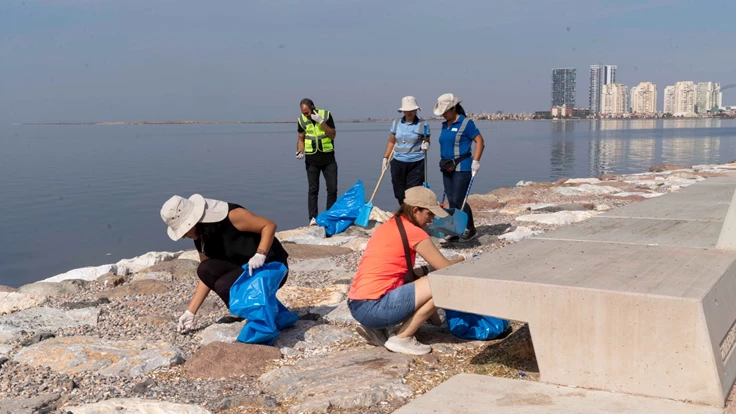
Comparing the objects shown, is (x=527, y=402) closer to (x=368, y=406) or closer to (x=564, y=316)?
(x=564, y=316)

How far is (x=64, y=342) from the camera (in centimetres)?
471

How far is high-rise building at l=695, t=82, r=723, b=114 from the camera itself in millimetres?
168500

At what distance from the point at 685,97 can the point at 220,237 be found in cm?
18525

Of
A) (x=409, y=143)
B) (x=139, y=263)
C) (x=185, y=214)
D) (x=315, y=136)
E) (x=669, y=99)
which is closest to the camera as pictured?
(x=185, y=214)

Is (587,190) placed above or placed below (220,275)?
below

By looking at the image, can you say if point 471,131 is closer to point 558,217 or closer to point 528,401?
point 558,217

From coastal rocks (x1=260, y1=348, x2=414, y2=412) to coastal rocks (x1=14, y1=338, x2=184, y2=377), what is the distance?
73cm

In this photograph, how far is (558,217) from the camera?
968 cm

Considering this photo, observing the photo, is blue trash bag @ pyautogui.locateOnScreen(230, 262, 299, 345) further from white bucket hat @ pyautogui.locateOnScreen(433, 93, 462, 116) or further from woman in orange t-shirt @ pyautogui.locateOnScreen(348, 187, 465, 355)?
white bucket hat @ pyautogui.locateOnScreen(433, 93, 462, 116)

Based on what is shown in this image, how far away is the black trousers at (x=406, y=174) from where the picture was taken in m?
8.61

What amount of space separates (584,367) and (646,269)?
2.08 feet

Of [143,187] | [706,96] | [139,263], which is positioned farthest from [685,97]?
[139,263]

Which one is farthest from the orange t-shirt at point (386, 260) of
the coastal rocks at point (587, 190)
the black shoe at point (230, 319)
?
the coastal rocks at point (587, 190)

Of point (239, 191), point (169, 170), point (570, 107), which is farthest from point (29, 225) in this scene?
point (570, 107)
